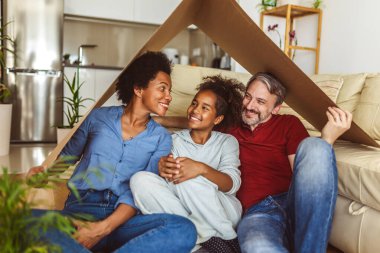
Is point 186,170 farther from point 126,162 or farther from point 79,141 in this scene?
point 79,141

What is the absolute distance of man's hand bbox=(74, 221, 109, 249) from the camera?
1.13m

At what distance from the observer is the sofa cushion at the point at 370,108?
2105 mm

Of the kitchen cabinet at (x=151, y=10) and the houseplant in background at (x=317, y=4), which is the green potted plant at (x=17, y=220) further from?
the kitchen cabinet at (x=151, y=10)

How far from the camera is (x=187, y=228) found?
118 centimetres

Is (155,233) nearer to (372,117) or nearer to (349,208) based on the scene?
(349,208)

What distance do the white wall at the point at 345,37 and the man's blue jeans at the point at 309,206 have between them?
2268 millimetres

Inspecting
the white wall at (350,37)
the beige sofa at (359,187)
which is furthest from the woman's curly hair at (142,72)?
the white wall at (350,37)

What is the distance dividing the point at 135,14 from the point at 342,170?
4.02m

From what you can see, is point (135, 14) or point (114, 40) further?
point (114, 40)

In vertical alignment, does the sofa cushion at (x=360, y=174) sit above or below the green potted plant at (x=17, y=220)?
below

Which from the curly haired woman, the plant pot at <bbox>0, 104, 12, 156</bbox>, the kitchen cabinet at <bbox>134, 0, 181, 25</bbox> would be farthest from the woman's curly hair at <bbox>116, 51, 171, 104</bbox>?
the kitchen cabinet at <bbox>134, 0, 181, 25</bbox>

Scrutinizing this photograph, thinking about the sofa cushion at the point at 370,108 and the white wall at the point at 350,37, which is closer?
the sofa cushion at the point at 370,108

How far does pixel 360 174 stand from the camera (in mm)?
1519

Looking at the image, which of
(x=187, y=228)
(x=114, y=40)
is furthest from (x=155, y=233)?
(x=114, y=40)
